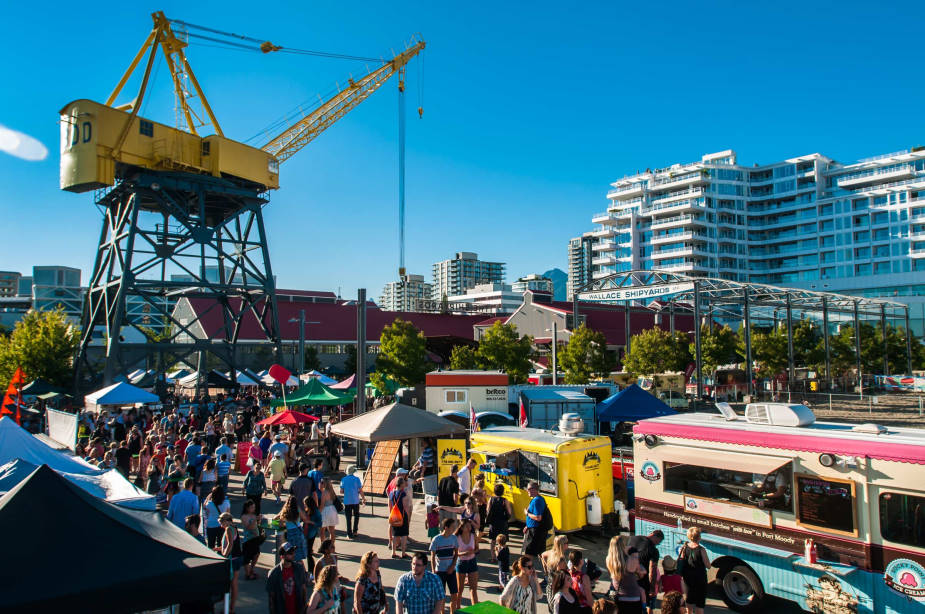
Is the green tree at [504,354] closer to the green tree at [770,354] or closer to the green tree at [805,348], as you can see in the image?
the green tree at [770,354]

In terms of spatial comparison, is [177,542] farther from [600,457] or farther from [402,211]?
[402,211]

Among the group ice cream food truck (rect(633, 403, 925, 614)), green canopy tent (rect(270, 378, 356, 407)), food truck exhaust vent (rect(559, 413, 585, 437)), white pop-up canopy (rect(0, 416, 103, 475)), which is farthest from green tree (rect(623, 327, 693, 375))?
white pop-up canopy (rect(0, 416, 103, 475))

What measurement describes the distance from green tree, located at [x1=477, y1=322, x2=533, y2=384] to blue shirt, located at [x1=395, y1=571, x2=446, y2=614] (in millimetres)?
31420

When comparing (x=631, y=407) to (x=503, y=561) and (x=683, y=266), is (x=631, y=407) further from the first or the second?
(x=683, y=266)

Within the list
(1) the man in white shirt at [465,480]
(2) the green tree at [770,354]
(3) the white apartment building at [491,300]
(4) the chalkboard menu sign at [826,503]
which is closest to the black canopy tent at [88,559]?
(4) the chalkboard menu sign at [826,503]

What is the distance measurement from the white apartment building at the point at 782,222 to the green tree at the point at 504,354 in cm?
6554

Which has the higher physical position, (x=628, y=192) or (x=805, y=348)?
(x=628, y=192)

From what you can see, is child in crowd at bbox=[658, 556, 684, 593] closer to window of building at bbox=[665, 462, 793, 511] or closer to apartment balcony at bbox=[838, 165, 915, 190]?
window of building at bbox=[665, 462, 793, 511]

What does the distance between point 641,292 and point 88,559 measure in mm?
36978

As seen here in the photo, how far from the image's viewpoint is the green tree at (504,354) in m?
38.4

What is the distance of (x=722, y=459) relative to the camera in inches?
370

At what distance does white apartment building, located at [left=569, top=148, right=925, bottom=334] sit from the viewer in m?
88.3

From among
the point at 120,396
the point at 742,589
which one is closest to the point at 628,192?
the point at 120,396

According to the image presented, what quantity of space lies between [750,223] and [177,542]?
111245 millimetres
